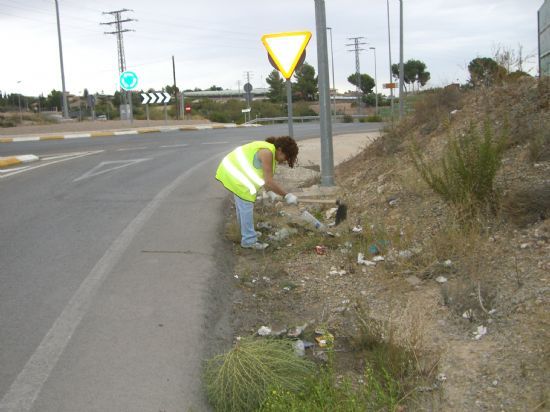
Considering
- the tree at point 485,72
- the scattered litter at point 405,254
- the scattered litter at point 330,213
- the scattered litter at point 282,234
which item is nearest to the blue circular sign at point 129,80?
the tree at point 485,72

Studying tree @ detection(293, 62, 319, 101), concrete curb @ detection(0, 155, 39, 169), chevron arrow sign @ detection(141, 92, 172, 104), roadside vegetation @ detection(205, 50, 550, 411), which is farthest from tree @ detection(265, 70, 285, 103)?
roadside vegetation @ detection(205, 50, 550, 411)

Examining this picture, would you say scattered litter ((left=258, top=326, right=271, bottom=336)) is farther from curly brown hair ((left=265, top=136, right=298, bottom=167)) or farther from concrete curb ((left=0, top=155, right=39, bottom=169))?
concrete curb ((left=0, top=155, right=39, bottom=169))

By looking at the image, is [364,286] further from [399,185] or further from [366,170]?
[366,170]

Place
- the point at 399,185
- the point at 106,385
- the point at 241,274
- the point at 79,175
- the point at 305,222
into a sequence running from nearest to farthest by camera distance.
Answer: the point at 106,385 < the point at 241,274 < the point at 305,222 < the point at 399,185 < the point at 79,175

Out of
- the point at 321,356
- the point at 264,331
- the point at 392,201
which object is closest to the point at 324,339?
the point at 321,356

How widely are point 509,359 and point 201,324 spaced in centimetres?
207

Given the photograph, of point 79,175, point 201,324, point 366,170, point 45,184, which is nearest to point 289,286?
point 201,324

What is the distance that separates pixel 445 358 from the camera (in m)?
4.03

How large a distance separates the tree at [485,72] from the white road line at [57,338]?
5.67m

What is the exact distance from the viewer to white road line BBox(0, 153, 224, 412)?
11.8ft

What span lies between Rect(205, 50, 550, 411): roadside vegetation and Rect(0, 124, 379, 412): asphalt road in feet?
1.15

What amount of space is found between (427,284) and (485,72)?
5.41 metres

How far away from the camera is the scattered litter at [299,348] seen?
4254 mm

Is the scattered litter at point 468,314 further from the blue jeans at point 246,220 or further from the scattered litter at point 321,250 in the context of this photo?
the blue jeans at point 246,220
